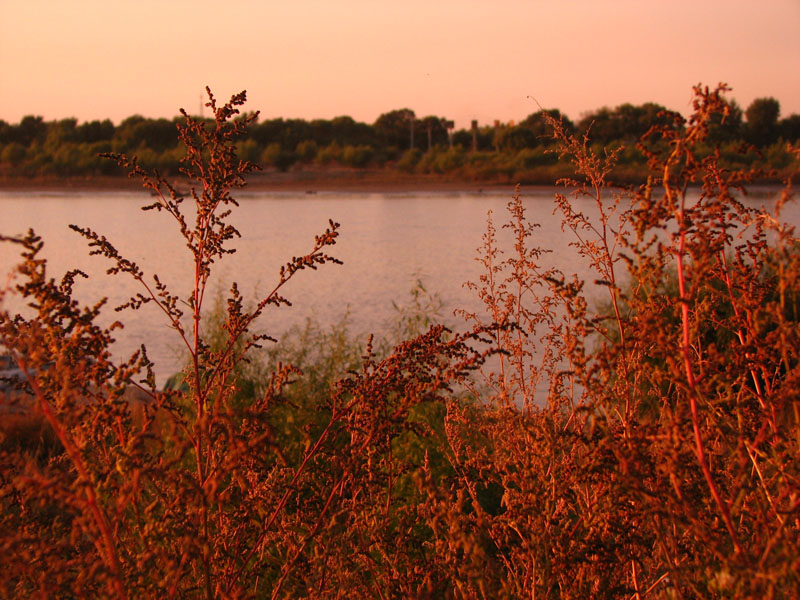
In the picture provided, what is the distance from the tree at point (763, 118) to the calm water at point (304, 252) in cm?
2451

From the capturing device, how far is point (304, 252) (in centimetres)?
2488

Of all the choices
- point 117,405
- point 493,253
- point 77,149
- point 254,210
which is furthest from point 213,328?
point 77,149

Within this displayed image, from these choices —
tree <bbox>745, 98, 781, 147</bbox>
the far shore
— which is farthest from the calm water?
tree <bbox>745, 98, 781, 147</bbox>

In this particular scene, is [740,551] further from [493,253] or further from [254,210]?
[254,210]

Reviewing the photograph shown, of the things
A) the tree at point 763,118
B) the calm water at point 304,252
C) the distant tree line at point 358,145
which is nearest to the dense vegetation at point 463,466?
the calm water at point 304,252

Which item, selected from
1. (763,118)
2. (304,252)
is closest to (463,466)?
(304,252)

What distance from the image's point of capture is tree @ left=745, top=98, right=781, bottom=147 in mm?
60812

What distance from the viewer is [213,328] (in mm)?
7832

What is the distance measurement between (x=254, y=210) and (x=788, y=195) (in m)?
42.6

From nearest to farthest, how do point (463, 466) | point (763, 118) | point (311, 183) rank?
point (463, 466), point (311, 183), point (763, 118)

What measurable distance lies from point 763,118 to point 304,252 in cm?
4930

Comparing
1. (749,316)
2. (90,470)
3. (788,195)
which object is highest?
(788,195)

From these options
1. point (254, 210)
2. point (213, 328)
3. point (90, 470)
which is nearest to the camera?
point (90, 470)

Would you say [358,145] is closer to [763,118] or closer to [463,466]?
[763,118]
